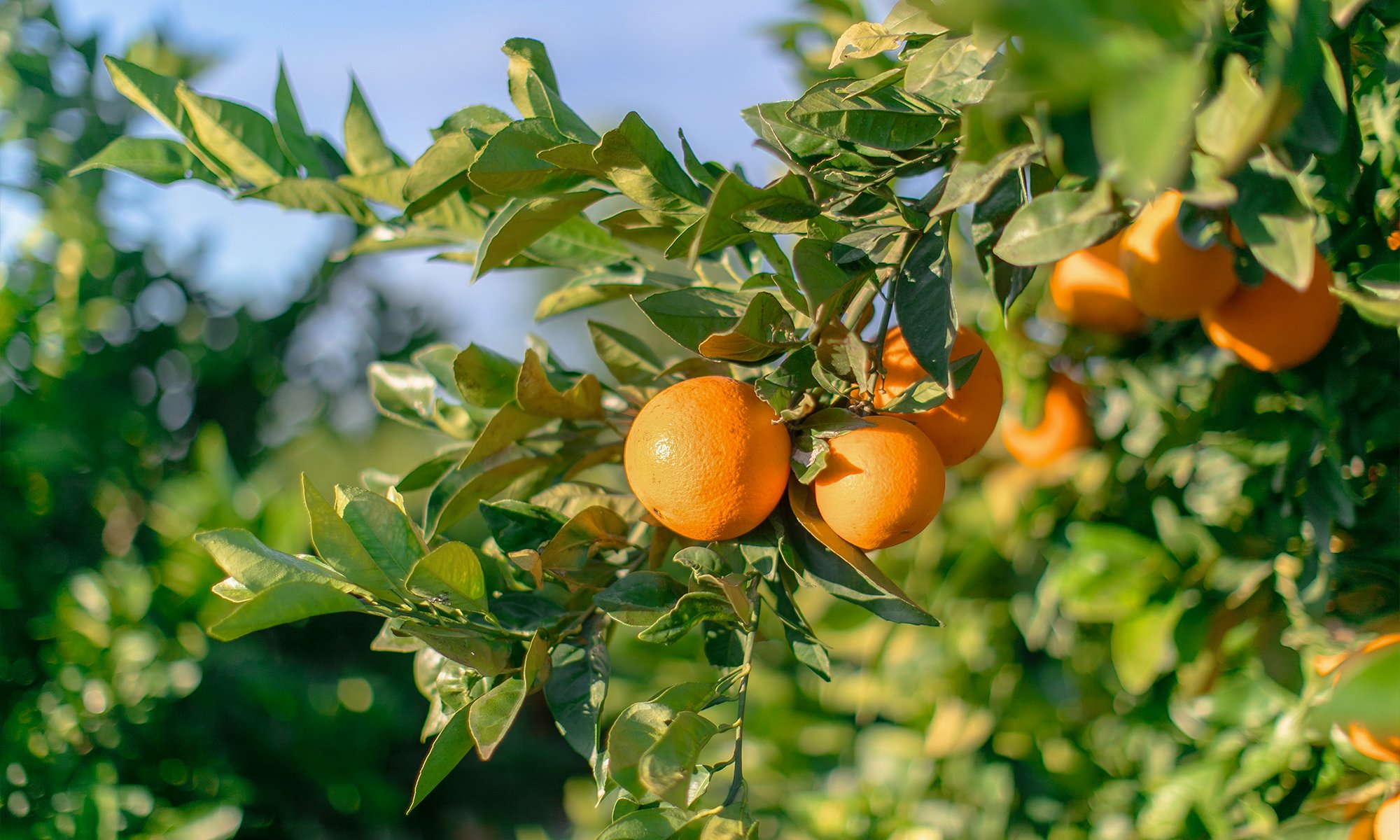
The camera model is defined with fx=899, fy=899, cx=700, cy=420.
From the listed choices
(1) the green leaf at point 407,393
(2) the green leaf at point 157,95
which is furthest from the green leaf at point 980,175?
(2) the green leaf at point 157,95

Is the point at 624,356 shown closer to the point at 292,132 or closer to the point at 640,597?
the point at 640,597

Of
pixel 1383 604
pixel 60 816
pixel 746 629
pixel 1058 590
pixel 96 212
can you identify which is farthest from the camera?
pixel 96 212

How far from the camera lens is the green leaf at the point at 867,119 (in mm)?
452

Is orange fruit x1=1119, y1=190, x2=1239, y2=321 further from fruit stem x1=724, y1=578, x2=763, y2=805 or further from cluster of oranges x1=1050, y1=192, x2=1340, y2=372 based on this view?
fruit stem x1=724, y1=578, x2=763, y2=805

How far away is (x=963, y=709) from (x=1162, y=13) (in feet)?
3.06

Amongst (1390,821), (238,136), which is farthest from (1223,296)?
(238,136)

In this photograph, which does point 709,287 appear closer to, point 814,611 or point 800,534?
point 800,534

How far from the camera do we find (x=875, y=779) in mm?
1179

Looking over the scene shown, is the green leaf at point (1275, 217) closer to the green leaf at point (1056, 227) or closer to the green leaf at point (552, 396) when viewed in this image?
the green leaf at point (1056, 227)

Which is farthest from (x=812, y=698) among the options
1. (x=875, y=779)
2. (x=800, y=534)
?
(x=800, y=534)

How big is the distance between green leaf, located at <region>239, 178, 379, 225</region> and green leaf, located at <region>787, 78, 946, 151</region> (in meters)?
0.35

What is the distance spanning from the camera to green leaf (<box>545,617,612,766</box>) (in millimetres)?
488

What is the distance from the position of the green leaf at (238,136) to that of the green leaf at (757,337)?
1.23 ft

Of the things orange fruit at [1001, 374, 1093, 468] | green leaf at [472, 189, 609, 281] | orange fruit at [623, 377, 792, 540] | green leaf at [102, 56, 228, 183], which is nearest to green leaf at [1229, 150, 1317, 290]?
orange fruit at [623, 377, 792, 540]
